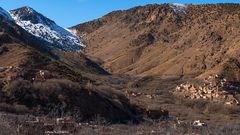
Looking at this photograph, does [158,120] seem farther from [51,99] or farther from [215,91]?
[215,91]

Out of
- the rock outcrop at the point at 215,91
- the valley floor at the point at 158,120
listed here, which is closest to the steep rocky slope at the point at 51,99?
the valley floor at the point at 158,120

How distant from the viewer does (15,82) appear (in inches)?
1454

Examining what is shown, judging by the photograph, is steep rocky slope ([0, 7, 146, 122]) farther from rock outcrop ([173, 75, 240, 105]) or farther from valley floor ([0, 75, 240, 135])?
rock outcrop ([173, 75, 240, 105])

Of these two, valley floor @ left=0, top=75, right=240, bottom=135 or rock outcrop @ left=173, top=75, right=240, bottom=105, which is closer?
valley floor @ left=0, top=75, right=240, bottom=135

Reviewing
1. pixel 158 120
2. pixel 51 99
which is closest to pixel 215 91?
pixel 158 120

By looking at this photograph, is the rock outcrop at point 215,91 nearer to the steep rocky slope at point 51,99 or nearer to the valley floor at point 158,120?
the valley floor at point 158,120

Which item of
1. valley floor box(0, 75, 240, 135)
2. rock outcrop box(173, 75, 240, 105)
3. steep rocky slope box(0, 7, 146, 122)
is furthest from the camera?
rock outcrop box(173, 75, 240, 105)

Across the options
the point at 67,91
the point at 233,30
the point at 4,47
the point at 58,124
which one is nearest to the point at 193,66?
the point at 233,30

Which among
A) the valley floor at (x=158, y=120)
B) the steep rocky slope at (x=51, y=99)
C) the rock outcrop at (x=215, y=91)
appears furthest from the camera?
the rock outcrop at (x=215, y=91)

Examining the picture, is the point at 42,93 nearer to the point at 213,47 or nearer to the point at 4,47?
the point at 4,47

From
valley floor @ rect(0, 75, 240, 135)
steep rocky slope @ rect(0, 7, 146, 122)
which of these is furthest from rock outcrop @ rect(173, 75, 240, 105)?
steep rocky slope @ rect(0, 7, 146, 122)

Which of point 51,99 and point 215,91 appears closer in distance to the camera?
point 51,99

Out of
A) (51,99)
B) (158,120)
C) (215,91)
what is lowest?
(158,120)

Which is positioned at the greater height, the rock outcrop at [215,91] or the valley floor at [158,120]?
the rock outcrop at [215,91]
